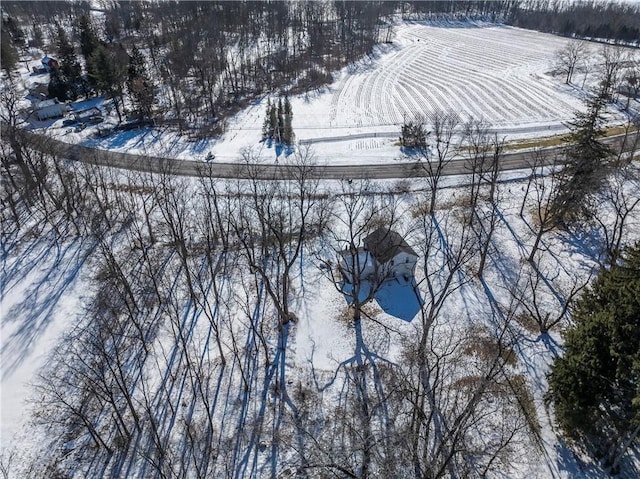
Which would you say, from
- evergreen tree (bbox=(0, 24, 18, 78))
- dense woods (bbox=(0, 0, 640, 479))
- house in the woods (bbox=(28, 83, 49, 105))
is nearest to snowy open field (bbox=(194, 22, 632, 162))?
dense woods (bbox=(0, 0, 640, 479))

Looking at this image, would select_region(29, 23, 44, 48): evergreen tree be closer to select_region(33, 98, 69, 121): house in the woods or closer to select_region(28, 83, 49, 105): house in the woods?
select_region(28, 83, 49, 105): house in the woods

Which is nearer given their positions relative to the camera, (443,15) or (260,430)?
(260,430)

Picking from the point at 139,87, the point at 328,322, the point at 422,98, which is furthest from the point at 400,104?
the point at 328,322

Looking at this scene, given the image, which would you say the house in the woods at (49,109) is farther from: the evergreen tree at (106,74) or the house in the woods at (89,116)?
the evergreen tree at (106,74)

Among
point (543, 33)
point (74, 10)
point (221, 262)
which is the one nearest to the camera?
point (221, 262)

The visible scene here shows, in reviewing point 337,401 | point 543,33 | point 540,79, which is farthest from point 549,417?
point 543,33

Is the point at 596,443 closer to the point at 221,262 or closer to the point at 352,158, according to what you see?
the point at 221,262
